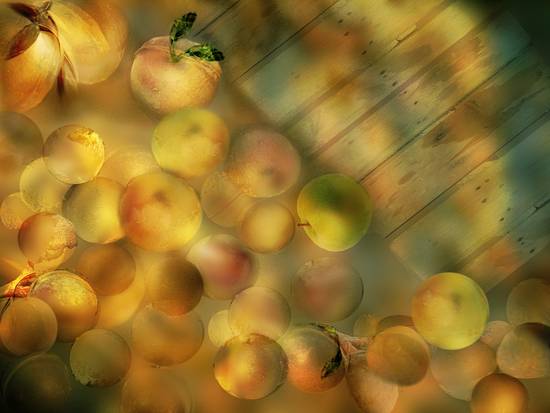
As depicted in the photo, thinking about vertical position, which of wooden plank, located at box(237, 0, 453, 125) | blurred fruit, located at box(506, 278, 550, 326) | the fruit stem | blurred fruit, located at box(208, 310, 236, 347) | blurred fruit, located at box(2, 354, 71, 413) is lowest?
blurred fruit, located at box(506, 278, 550, 326)

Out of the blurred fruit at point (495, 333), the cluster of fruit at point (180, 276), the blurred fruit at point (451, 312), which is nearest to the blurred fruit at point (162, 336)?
the cluster of fruit at point (180, 276)

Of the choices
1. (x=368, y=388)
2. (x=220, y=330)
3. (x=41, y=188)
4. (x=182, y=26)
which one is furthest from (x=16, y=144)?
(x=368, y=388)

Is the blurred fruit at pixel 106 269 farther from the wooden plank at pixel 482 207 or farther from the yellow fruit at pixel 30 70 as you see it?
the wooden plank at pixel 482 207

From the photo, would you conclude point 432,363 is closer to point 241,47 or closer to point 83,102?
point 241,47

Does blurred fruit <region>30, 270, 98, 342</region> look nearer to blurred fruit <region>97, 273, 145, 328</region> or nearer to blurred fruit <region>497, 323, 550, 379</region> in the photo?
blurred fruit <region>97, 273, 145, 328</region>

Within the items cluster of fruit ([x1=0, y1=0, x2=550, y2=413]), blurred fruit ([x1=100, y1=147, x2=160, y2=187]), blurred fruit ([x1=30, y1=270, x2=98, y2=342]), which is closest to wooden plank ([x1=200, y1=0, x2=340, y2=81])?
cluster of fruit ([x1=0, y1=0, x2=550, y2=413])
